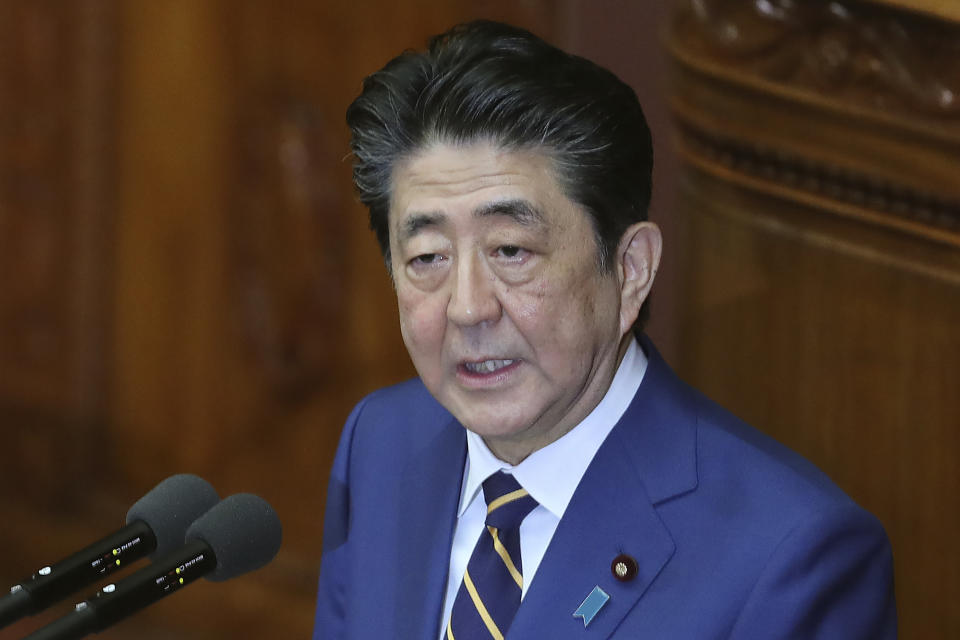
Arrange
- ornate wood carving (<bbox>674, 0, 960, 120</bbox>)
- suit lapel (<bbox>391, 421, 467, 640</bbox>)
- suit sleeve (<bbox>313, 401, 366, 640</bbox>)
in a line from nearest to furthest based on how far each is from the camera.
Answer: suit lapel (<bbox>391, 421, 467, 640</bbox>) → suit sleeve (<bbox>313, 401, 366, 640</bbox>) → ornate wood carving (<bbox>674, 0, 960, 120</bbox>)

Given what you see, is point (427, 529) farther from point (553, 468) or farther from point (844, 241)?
point (844, 241)

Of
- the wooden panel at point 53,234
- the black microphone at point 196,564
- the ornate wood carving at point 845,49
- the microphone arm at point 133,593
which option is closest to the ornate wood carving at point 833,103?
the ornate wood carving at point 845,49

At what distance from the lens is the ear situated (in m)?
1.80

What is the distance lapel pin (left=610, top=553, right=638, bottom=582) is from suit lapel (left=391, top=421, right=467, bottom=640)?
0.87ft

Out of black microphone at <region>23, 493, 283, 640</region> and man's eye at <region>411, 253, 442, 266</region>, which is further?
man's eye at <region>411, 253, 442, 266</region>

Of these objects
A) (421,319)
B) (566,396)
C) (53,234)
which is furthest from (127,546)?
(53,234)

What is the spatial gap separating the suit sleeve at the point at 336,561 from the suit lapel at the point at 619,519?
0.43m

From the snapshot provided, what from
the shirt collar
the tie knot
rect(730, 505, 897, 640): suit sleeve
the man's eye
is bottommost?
rect(730, 505, 897, 640): suit sleeve

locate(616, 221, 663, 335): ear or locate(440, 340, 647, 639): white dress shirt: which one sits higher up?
locate(616, 221, 663, 335): ear

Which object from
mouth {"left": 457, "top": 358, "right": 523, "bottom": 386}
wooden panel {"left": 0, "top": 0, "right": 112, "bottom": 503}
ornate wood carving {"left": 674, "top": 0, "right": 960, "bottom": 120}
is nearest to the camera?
mouth {"left": 457, "top": 358, "right": 523, "bottom": 386}

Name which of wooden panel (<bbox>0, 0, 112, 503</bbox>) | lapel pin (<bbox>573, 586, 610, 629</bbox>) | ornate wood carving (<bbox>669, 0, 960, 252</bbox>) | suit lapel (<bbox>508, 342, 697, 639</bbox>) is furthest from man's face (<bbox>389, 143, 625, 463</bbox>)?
wooden panel (<bbox>0, 0, 112, 503</bbox>)

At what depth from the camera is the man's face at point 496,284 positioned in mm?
1682

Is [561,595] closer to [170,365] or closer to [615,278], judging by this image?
[615,278]

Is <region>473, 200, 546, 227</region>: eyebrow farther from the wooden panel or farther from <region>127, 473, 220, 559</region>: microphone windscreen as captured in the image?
the wooden panel
